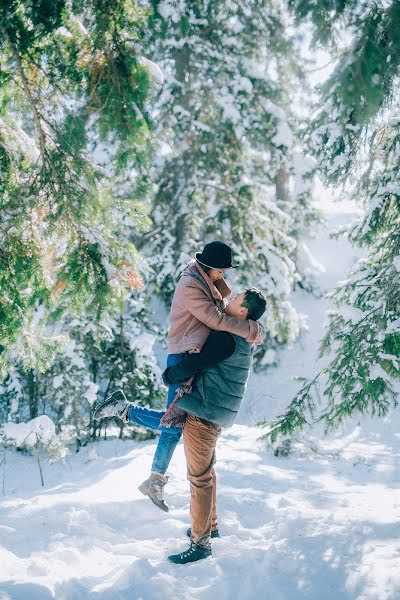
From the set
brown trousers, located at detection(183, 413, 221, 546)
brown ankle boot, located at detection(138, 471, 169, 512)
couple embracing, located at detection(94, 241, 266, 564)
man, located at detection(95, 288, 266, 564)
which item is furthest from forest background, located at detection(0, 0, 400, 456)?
brown ankle boot, located at detection(138, 471, 169, 512)

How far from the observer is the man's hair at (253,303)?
3713mm

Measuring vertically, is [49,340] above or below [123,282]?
below

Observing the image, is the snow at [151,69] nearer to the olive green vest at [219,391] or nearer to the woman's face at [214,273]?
the woman's face at [214,273]

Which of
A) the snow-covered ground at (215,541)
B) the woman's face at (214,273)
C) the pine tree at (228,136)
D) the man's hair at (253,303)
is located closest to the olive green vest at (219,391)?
the man's hair at (253,303)

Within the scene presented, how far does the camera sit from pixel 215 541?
4.04 m

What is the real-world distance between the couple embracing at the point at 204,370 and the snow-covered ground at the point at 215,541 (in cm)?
44

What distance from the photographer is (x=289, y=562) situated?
3578 millimetres

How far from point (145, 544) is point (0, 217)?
2953mm

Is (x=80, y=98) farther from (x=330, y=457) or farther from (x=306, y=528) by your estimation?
(x=330, y=457)

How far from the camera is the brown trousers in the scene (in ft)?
12.0

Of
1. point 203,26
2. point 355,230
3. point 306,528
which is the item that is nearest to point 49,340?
point 306,528

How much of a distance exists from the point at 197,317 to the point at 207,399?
619mm

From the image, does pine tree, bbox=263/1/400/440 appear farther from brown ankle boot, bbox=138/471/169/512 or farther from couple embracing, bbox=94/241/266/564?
brown ankle boot, bbox=138/471/169/512

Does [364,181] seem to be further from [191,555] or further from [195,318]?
[191,555]
